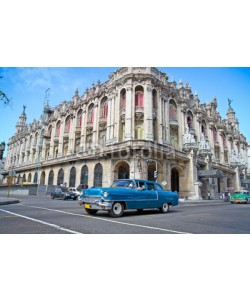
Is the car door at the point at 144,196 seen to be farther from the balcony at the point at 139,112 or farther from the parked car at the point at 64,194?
the balcony at the point at 139,112

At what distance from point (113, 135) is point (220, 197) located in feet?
76.9

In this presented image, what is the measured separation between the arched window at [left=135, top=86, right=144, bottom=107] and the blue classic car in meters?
20.3

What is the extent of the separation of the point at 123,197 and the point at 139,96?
2331cm

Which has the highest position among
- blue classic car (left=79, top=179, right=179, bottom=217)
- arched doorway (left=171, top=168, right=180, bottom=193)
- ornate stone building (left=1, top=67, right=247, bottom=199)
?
ornate stone building (left=1, top=67, right=247, bottom=199)

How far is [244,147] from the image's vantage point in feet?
202

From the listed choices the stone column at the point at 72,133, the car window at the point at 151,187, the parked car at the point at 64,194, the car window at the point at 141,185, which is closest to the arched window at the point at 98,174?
the parked car at the point at 64,194

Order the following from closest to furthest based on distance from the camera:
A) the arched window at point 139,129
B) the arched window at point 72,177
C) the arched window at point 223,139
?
1. the arched window at point 139,129
2. the arched window at point 72,177
3. the arched window at point 223,139

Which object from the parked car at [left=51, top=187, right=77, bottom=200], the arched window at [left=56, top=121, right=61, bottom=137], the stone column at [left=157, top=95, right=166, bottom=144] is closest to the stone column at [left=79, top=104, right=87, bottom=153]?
the arched window at [left=56, top=121, right=61, bottom=137]

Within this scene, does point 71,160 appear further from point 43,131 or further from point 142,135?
point 43,131

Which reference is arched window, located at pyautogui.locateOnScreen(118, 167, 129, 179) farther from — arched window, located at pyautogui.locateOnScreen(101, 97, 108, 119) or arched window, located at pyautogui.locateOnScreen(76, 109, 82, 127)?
arched window, located at pyautogui.locateOnScreen(76, 109, 82, 127)

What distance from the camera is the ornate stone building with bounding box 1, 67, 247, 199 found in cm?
2808

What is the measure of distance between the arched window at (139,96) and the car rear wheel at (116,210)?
73.4 feet

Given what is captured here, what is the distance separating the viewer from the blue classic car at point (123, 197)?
27.9 ft
